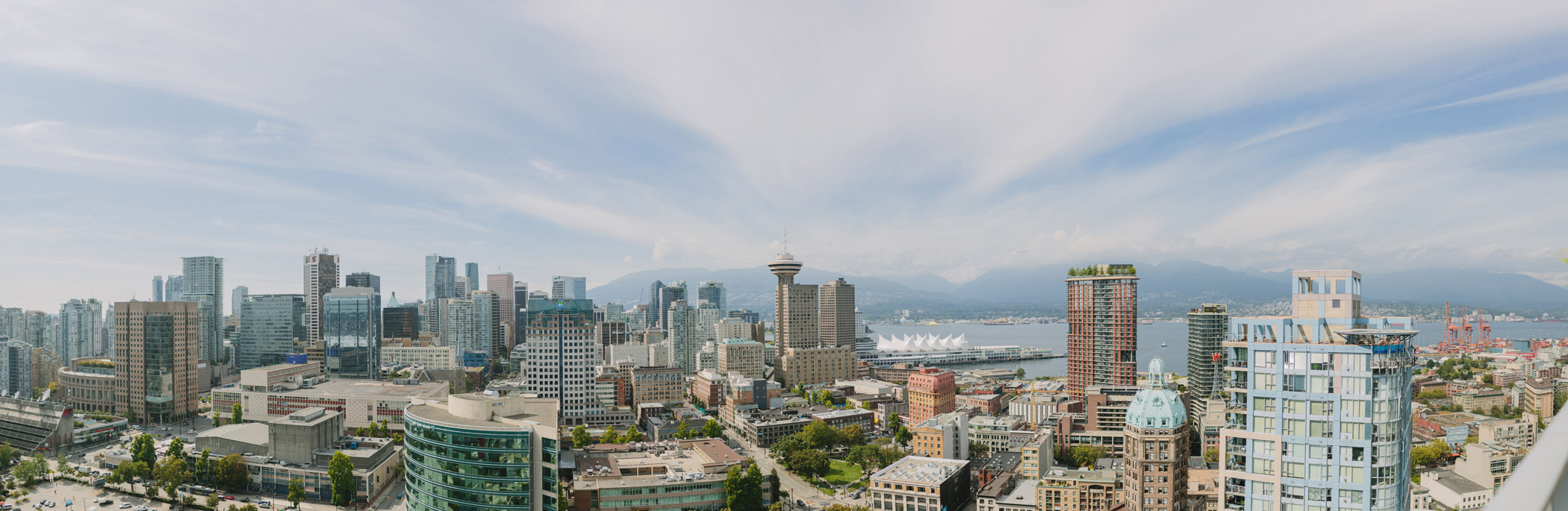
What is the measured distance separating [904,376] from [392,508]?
31784mm

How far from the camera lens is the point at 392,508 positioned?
18.5 metres

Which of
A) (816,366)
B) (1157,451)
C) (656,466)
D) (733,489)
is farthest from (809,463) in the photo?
(816,366)

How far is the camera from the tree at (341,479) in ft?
Answer: 60.3

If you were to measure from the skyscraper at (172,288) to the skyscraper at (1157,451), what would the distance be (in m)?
62.1

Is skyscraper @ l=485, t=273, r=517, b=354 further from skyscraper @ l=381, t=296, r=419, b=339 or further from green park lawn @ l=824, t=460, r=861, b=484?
green park lawn @ l=824, t=460, r=861, b=484

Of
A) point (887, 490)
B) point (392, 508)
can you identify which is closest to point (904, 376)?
point (887, 490)

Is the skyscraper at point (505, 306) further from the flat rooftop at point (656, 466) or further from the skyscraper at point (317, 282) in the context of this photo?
the flat rooftop at point (656, 466)

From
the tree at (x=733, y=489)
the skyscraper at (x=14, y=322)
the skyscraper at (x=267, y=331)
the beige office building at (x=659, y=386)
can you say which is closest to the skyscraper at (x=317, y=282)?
the skyscraper at (x=267, y=331)

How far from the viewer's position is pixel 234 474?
19625 millimetres

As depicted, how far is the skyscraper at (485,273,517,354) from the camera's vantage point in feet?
194

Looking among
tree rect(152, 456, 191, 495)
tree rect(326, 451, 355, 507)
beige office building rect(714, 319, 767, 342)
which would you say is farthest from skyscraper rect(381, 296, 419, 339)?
tree rect(326, 451, 355, 507)

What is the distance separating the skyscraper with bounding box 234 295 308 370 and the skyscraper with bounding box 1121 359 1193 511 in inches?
1673

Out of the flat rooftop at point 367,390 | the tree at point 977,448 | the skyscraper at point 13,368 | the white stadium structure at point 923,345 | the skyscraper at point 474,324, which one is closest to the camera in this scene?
the tree at point 977,448

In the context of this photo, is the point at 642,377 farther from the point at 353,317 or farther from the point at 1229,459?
the point at 1229,459
